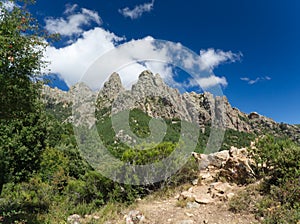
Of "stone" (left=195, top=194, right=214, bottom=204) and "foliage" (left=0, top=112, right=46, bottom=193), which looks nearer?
"stone" (left=195, top=194, right=214, bottom=204)

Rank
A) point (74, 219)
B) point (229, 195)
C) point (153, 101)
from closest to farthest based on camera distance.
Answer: point (229, 195) → point (74, 219) → point (153, 101)

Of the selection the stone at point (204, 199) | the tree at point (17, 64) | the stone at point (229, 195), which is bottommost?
the stone at point (204, 199)

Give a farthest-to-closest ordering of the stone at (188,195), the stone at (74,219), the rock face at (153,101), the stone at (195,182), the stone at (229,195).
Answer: the rock face at (153,101), the stone at (195,182), the stone at (188,195), the stone at (74,219), the stone at (229,195)

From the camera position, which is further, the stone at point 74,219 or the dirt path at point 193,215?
the stone at point 74,219

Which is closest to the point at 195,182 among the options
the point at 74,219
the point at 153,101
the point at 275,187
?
the point at 275,187

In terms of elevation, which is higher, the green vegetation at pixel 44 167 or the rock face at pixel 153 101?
the rock face at pixel 153 101

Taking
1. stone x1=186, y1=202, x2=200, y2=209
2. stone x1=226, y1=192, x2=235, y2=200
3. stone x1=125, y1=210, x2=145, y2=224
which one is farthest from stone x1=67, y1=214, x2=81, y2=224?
stone x1=226, y1=192, x2=235, y2=200

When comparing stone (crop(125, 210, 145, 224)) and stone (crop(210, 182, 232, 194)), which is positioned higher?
stone (crop(210, 182, 232, 194))

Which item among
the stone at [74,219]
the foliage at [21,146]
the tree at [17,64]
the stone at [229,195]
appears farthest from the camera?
the foliage at [21,146]

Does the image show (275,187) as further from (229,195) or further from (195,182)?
(195,182)

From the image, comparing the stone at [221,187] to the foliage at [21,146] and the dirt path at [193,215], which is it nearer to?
the dirt path at [193,215]

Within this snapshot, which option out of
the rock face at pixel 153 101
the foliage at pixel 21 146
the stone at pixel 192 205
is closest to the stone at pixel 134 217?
the stone at pixel 192 205

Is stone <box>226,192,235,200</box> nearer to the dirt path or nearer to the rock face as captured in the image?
the dirt path

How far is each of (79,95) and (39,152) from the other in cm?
357
